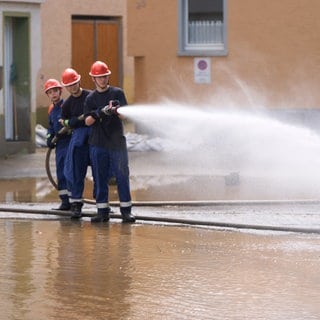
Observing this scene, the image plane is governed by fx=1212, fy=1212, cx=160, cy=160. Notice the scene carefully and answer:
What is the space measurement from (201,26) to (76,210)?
9794 mm

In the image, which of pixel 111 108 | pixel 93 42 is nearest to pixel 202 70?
pixel 93 42

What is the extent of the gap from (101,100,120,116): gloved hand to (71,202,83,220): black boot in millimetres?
1189

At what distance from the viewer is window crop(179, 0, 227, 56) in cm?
2191

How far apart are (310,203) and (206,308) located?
5732 mm

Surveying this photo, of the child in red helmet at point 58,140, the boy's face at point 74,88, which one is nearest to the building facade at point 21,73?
the child in red helmet at point 58,140

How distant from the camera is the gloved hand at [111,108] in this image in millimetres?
12141

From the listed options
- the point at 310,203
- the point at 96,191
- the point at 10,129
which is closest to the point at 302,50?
the point at 10,129

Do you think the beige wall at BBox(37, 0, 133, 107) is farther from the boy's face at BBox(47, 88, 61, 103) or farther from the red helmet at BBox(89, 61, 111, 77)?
the red helmet at BBox(89, 61, 111, 77)

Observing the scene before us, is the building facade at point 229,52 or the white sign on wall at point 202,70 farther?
the white sign on wall at point 202,70

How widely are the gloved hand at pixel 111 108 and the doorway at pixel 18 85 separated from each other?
27.4 ft

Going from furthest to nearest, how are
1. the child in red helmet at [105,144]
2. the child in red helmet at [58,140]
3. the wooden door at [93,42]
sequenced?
1. the wooden door at [93,42]
2. the child in red helmet at [58,140]
3. the child in red helmet at [105,144]

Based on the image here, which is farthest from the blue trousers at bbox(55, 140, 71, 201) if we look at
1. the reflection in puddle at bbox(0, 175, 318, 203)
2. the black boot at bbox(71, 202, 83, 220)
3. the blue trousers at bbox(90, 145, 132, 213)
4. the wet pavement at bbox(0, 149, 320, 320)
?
the reflection in puddle at bbox(0, 175, 318, 203)

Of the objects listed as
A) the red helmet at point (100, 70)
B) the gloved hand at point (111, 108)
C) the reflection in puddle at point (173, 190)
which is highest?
the red helmet at point (100, 70)

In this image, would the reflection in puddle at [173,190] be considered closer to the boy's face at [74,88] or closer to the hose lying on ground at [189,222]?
the hose lying on ground at [189,222]
